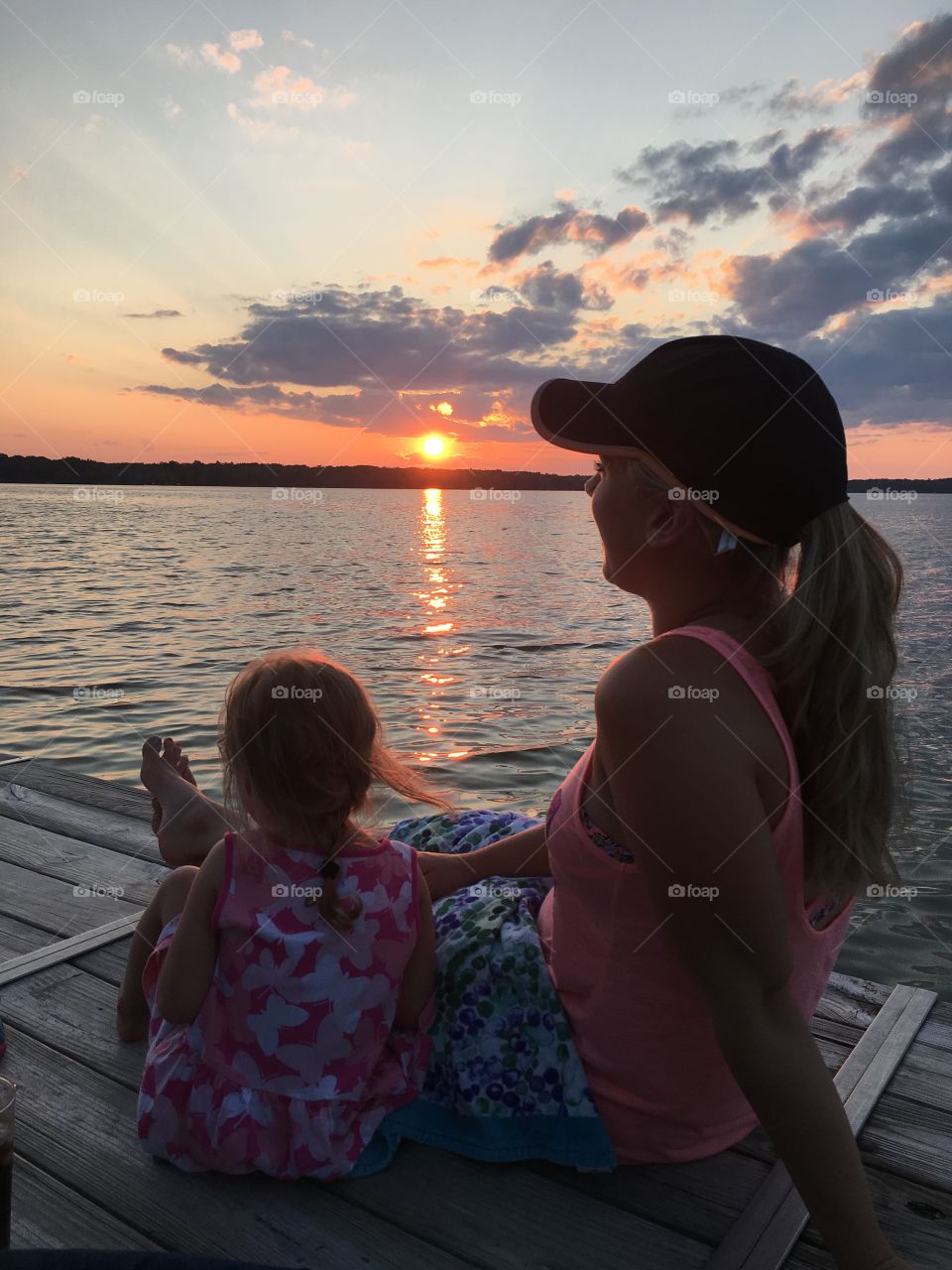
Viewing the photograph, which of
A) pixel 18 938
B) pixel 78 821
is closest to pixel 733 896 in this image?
Answer: pixel 18 938

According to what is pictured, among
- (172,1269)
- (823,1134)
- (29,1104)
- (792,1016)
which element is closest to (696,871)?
(792,1016)

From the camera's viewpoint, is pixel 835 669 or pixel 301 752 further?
pixel 301 752

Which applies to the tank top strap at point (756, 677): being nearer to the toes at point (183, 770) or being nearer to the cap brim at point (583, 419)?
the cap brim at point (583, 419)

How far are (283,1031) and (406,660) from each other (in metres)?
8.81

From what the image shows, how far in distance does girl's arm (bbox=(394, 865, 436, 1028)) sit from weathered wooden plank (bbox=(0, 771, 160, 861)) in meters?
1.88

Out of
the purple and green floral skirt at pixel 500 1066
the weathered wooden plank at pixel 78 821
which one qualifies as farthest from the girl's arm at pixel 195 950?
the weathered wooden plank at pixel 78 821

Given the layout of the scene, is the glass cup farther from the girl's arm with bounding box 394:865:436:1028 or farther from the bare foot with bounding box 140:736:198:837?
the bare foot with bounding box 140:736:198:837

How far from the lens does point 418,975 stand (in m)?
1.85

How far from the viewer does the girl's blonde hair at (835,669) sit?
1354mm

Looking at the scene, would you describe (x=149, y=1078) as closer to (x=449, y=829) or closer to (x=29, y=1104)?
(x=29, y=1104)

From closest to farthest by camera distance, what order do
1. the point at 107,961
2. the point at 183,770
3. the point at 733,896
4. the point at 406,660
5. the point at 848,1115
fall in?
the point at 733,896
the point at 848,1115
the point at 183,770
the point at 107,961
the point at 406,660

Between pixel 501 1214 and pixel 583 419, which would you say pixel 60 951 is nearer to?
pixel 501 1214

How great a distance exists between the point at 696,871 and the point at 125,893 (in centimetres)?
245

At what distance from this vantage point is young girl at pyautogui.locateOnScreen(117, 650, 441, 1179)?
5.78 ft
